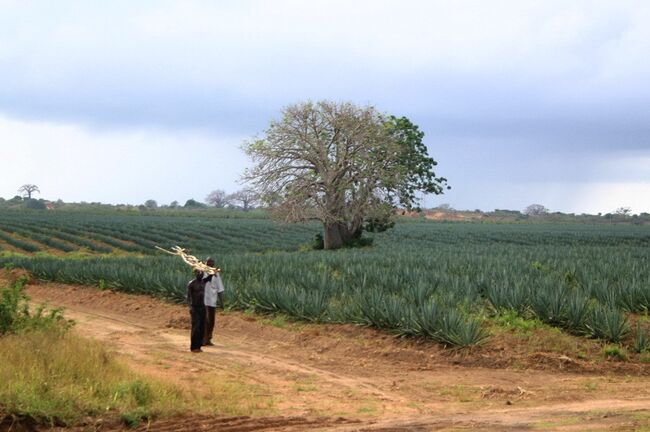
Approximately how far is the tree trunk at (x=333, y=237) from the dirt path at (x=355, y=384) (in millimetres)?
24094

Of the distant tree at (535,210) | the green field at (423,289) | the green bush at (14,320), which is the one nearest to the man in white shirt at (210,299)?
the green field at (423,289)

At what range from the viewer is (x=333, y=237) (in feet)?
132

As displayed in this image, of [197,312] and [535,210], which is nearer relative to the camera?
[197,312]

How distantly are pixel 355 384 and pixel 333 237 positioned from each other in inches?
1171

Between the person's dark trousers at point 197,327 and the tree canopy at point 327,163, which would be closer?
the person's dark trousers at point 197,327

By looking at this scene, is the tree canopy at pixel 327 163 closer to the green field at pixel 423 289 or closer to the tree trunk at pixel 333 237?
the tree trunk at pixel 333 237

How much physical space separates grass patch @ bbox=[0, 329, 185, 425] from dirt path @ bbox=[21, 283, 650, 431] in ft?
1.72

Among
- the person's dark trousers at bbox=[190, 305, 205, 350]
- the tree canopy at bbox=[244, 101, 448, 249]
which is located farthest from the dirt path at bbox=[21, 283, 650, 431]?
the tree canopy at bbox=[244, 101, 448, 249]

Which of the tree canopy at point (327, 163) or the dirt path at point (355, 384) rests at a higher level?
the tree canopy at point (327, 163)

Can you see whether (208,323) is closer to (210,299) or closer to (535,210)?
(210,299)

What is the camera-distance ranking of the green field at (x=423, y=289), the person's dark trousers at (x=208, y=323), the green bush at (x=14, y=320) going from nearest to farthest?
the green bush at (x=14, y=320)
the green field at (x=423, y=289)
the person's dark trousers at (x=208, y=323)

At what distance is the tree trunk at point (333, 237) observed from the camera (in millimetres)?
39969

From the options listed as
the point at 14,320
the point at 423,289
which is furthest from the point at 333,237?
the point at 14,320

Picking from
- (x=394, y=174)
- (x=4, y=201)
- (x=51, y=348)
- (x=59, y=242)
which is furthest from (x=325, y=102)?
(x=4, y=201)
